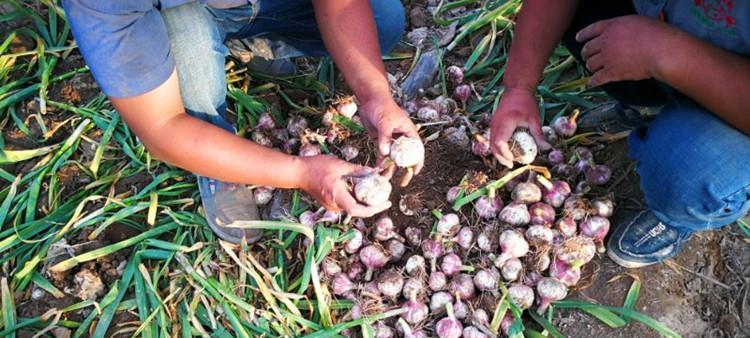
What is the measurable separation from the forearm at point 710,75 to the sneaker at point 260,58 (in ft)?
3.32

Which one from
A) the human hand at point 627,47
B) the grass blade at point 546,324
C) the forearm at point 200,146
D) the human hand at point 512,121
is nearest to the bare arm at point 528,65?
the human hand at point 512,121

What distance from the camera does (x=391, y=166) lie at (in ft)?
4.17

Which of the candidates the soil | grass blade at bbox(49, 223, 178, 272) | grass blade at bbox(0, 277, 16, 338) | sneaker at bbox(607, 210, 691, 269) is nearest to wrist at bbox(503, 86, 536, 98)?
the soil

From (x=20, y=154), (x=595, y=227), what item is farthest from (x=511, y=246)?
(x=20, y=154)

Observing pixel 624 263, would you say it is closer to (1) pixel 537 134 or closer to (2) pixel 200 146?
(1) pixel 537 134

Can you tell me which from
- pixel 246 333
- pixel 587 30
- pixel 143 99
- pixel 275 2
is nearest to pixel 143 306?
pixel 246 333

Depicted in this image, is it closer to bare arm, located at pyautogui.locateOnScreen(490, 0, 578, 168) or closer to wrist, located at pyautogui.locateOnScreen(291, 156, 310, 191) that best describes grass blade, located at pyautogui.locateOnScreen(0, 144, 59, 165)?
wrist, located at pyautogui.locateOnScreen(291, 156, 310, 191)

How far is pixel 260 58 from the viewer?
5.94 feet

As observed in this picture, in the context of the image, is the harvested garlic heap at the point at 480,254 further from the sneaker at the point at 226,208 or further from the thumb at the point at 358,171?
the sneaker at the point at 226,208

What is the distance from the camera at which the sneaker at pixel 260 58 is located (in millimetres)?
1716

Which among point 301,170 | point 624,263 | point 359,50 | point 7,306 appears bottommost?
point 7,306

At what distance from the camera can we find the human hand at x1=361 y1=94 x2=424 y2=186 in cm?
127

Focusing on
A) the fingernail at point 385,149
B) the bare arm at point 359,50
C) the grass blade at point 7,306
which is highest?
the bare arm at point 359,50

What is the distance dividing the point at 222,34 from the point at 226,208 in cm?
42
